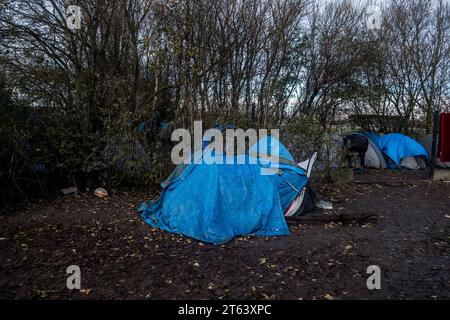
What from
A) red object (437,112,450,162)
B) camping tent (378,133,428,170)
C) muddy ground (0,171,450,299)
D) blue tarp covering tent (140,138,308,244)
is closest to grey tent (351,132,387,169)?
camping tent (378,133,428,170)

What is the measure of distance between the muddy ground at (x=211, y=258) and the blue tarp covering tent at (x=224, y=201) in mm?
194

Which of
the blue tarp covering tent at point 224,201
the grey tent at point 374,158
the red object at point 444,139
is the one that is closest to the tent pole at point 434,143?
the red object at point 444,139

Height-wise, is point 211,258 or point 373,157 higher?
point 373,157

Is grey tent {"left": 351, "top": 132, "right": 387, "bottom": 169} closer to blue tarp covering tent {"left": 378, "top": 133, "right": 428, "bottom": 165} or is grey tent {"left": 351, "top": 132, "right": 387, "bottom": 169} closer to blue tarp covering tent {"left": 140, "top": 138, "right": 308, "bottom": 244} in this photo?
blue tarp covering tent {"left": 378, "top": 133, "right": 428, "bottom": 165}

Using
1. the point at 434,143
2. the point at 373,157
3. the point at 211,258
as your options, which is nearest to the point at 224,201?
the point at 211,258

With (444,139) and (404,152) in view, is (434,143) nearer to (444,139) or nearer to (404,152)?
(444,139)

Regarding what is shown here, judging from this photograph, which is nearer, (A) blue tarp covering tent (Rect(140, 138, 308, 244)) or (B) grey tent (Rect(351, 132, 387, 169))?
(A) blue tarp covering tent (Rect(140, 138, 308, 244))

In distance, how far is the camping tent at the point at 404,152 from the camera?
435 inches

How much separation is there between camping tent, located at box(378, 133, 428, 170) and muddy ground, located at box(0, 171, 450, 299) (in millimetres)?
5346

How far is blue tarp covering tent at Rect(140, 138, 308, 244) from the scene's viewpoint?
471 centimetres

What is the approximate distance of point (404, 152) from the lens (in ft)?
36.3

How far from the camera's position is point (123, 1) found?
7.49 m

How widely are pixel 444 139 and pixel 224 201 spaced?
7.28 metres
